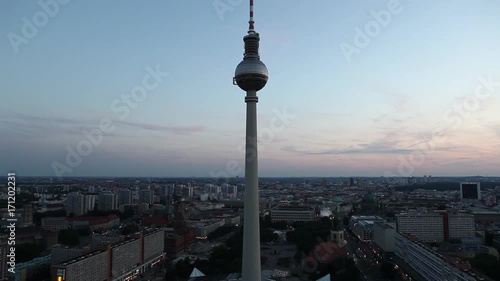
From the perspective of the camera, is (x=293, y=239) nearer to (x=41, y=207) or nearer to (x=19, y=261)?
(x=19, y=261)

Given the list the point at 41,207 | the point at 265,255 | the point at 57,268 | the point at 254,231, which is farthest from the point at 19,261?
the point at 41,207

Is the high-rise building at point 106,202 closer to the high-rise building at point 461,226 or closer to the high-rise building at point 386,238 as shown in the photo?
the high-rise building at point 386,238

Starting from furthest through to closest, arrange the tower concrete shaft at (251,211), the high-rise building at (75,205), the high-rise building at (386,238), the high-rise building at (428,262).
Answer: the high-rise building at (75,205) < the high-rise building at (386,238) < the high-rise building at (428,262) < the tower concrete shaft at (251,211)

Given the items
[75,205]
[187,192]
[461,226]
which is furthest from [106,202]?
[461,226]

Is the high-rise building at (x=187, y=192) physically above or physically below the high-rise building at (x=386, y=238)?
above

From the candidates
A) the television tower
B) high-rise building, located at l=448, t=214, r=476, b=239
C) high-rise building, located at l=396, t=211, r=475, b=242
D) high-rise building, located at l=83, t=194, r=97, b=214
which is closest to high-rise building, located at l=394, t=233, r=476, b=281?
high-rise building, located at l=396, t=211, r=475, b=242

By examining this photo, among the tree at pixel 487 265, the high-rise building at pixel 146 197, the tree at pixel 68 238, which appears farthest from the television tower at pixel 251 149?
the high-rise building at pixel 146 197

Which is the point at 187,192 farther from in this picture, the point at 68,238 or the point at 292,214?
the point at 68,238
